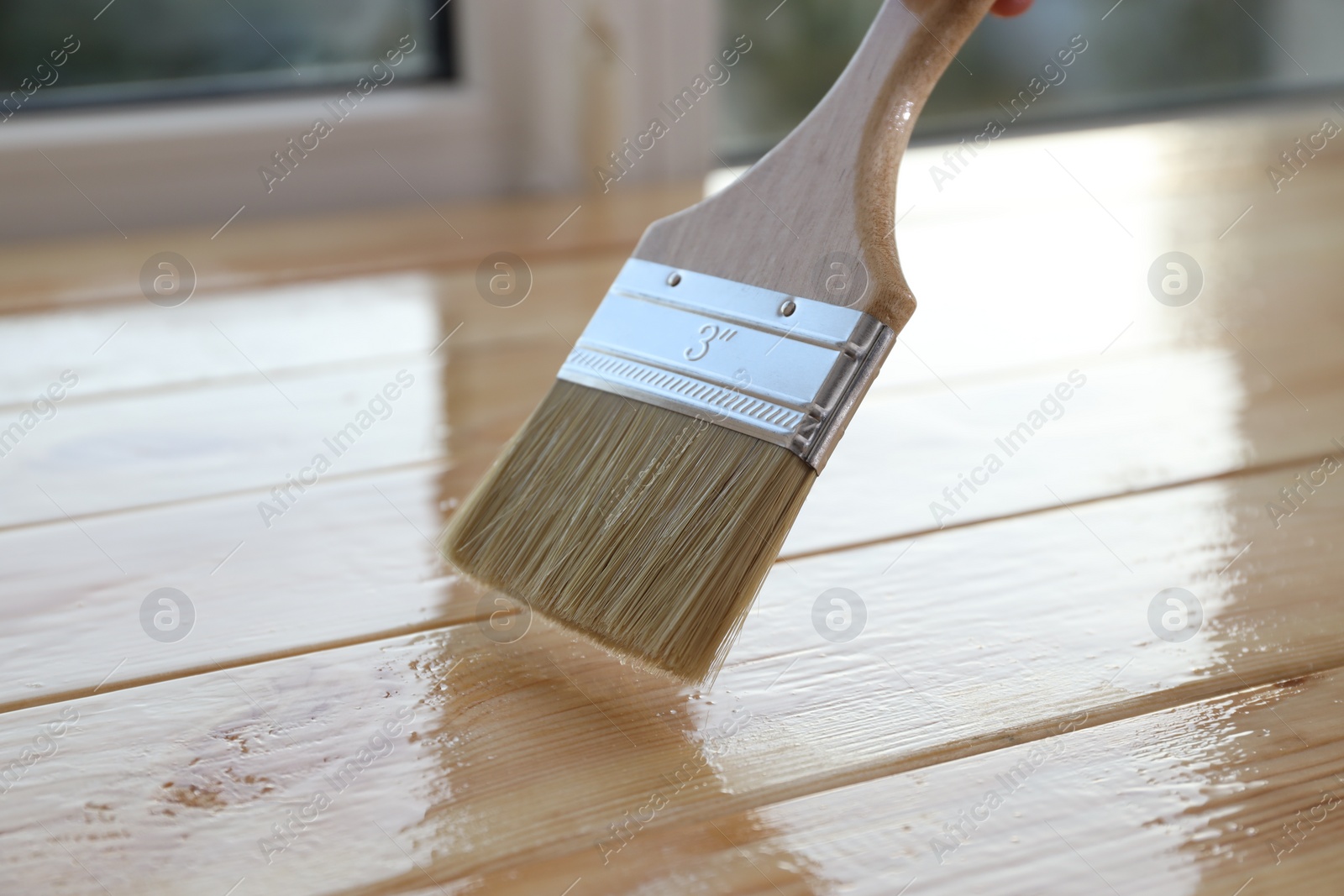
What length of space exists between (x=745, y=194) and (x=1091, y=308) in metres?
0.61

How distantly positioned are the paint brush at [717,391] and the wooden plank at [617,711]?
44 mm

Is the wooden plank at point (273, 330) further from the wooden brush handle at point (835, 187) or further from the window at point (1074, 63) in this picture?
the window at point (1074, 63)

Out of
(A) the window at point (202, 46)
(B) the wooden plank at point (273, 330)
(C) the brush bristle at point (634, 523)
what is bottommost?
(C) the brush bristle at point (634, 523)

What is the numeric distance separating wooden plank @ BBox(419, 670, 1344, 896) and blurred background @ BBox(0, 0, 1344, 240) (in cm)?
121

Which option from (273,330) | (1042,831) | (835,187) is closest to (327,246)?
(273,330)

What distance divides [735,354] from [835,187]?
10 centimetres

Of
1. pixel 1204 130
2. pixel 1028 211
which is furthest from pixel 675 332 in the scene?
pixel 1204 130

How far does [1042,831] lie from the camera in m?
0.51

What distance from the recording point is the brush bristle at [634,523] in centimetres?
60

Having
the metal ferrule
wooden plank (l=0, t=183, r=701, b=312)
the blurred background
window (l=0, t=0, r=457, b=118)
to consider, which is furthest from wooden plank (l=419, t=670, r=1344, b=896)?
window (l=0, t=0, r=457, b=118)

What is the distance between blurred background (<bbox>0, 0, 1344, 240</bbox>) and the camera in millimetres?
1496

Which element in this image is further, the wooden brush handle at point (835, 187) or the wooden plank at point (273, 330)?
the wooden plank at point (273, 330)

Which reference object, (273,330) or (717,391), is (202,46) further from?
(717,391)

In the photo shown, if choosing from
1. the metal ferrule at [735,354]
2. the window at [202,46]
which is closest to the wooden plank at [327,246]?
the window at [202,46]
